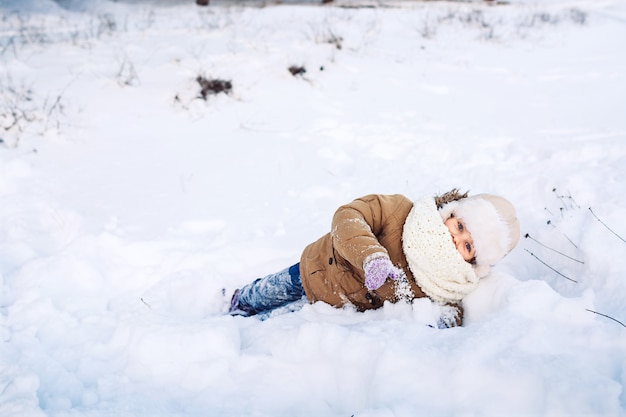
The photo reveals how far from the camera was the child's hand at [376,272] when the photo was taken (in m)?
Result: 1.86

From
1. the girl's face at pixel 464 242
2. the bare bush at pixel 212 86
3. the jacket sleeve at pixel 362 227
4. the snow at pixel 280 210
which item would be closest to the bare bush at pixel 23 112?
the snow at pixel 280 210

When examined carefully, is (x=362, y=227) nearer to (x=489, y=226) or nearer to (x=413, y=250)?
(x=413, y=250)

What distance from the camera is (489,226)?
6.83ft

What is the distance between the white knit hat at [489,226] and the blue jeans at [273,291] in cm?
101

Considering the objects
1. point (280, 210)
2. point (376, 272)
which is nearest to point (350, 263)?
point (376, 272)

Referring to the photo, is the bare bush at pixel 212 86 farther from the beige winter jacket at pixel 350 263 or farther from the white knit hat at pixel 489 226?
the white knit hat at pixel 489 226

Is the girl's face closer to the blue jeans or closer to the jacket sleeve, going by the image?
the jacket sleeve

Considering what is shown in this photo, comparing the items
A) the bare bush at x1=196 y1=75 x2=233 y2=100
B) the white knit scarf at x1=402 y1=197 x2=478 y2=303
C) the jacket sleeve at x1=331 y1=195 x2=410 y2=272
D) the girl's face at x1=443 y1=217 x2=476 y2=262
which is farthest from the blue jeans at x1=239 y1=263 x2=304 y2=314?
the bare bush at x1=196 y1=75 x2=233 y2=100

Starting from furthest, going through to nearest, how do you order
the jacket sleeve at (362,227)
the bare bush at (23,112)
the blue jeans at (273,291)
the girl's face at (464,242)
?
the bare bush at (23,112)
the blue jeans at (273,291)
the girl's face at (464,242)
the jacket sleeve at (362,227)

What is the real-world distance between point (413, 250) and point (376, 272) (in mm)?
358

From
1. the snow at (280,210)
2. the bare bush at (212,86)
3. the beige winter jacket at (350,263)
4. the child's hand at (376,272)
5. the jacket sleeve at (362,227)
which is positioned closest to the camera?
the snow at (280,210)

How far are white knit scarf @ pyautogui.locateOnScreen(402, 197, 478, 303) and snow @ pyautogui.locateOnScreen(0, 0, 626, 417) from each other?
4.3 inches

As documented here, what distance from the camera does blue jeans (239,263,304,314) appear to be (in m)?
2.60

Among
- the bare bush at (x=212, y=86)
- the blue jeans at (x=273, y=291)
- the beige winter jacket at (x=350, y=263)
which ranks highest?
the bare bush at (x=212, y=86)
